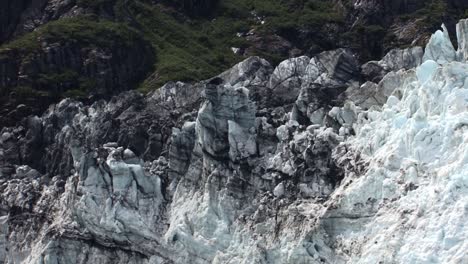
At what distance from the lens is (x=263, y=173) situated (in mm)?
51875

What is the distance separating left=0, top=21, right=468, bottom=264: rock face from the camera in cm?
4419

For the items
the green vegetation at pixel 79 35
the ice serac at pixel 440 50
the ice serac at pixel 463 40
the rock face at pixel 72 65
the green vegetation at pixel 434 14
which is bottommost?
the rock face at pixel 72 65

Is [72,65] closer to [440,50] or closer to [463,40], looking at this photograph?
[440,50]

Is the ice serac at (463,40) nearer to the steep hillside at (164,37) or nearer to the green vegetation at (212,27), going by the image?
the steep hillside at (164,37)

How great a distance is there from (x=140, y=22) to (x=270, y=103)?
196 feet

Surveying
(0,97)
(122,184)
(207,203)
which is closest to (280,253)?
(207,203)

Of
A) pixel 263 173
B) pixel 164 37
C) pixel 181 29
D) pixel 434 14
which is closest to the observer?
pixel 263 173

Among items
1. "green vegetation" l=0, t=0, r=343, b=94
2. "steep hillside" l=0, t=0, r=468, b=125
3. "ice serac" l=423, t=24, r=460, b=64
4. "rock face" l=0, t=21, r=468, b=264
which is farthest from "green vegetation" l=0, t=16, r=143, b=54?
"ice serac" l=423, t=24, r=460, b=64

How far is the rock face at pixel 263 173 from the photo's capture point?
145ft

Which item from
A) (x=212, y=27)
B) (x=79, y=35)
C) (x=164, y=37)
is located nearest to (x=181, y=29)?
(x=164, y=37)

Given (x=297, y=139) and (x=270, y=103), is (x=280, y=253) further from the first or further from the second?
(x=270, y=103)

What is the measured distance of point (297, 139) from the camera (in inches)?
2055

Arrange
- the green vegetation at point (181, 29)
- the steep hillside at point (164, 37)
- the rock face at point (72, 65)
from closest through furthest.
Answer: the rock face at point (72, 65)
the steep hillside at point (164, 37)
the green vegetation at point (181, 29)

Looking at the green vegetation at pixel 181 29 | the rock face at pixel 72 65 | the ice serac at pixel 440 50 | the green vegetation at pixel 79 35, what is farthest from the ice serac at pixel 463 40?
the green vegetation at pixel 79 35
